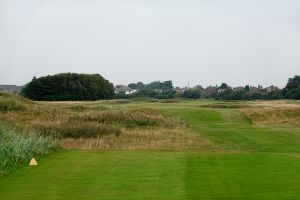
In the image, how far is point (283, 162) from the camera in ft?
60.0

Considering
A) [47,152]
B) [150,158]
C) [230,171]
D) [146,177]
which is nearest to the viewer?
[146,177]

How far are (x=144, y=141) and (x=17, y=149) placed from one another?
1330 centimetres

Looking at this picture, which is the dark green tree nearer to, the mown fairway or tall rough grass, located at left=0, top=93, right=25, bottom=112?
tall rough grass, located at left=0, top=93, right=25, bottom=112

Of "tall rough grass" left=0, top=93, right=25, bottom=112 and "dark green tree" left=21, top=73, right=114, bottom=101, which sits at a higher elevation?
"dark green tree" left=21, top=73, right=114, bottom=101

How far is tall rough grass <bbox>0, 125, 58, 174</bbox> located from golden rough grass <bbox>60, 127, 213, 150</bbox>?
501cm

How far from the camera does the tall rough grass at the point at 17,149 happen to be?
16.6 metres

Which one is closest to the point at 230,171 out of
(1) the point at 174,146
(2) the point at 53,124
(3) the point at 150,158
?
(3) the point at 150,158

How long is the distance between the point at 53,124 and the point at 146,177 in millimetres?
22442

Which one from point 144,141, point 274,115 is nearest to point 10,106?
point 144,141

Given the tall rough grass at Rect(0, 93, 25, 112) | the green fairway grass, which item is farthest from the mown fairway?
the tall rough grass at Rect(0, 93, 25, 112)

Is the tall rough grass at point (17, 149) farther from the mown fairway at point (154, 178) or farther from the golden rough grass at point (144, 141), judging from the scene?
the golden rough grass at point (144, 141)

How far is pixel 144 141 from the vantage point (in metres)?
30.9

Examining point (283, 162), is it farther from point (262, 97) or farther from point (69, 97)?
point (262, 97)

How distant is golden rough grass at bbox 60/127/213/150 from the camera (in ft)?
91.2
